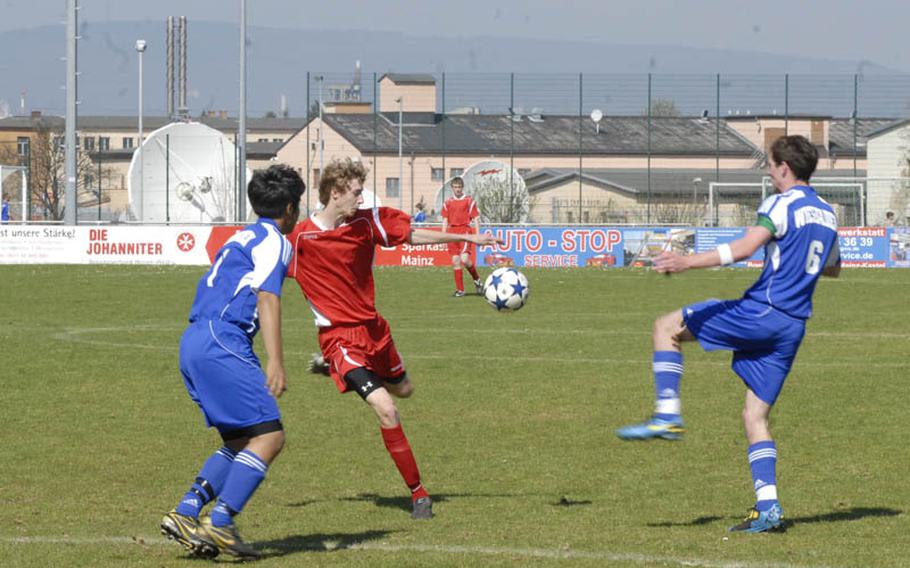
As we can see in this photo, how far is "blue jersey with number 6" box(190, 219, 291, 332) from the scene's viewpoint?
7.11 metres

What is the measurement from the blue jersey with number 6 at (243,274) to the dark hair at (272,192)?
73mm

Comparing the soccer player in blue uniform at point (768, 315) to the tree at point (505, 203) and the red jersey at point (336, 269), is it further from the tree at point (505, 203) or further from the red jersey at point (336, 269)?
the tree at point (505, 203)

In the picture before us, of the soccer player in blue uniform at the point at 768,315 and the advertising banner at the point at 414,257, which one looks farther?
the advertising banner at the point at 414,257

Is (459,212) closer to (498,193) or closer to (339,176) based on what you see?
(339,176)

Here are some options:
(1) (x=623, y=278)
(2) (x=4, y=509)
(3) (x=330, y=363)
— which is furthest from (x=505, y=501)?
(1) (x=623, y=278)

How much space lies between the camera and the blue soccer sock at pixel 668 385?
7.89 metres

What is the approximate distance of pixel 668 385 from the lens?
7.91 m

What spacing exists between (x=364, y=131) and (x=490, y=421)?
224 feet

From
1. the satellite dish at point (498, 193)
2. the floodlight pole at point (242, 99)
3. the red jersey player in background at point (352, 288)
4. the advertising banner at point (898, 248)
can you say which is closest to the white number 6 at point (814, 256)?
the red jersey player in background at point (352, 288)

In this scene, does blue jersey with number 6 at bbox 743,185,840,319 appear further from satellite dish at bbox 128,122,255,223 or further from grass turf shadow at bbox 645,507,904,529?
satellite dish at bbox 128,122,255,223

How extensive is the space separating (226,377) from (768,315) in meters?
2.82

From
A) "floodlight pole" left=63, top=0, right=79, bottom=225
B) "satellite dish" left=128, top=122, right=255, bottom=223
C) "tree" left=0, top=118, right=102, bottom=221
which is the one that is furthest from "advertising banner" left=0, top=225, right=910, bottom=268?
"tree" left=0, top=118, right=102, bottom=221

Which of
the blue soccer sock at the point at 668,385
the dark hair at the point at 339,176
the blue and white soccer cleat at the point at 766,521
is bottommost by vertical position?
the blue and white soccer cleat at the point at 766,521

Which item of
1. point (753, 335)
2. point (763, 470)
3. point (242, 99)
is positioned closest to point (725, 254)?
point (753, 335)
